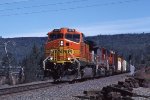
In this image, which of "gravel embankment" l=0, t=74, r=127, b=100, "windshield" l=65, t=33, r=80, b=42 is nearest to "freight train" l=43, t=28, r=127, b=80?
"windshield" l=65, t=33, r=80, b=42

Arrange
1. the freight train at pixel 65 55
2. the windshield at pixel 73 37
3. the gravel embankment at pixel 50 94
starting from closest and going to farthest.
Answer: the gravel embankment at pixel 50 94 → the freight train at pixel 65 55 → the windshield at pixel 73 37

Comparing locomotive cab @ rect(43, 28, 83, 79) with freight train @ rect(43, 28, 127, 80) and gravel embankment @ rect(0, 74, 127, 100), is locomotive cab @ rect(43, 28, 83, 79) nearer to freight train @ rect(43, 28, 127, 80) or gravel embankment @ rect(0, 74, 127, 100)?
freight train @ rect(43, 28, 127, 80)

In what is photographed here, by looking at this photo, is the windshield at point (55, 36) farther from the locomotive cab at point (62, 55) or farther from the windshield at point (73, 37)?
the windshield at point (73, 37)

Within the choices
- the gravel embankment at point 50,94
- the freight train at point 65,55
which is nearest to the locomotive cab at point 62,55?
the freight train at point 65,55

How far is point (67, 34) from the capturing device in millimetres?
35844

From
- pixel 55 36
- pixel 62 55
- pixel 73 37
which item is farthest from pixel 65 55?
pixel 55 36

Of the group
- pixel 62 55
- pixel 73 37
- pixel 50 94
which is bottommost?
pixel 50 94

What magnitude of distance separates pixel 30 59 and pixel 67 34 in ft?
283

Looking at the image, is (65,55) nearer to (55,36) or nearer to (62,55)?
(62,55)

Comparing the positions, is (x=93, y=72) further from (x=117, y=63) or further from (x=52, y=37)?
(x=117, y=63)

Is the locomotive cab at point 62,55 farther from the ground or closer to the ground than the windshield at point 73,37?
closer to the ground

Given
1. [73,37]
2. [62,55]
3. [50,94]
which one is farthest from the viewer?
[73,37]

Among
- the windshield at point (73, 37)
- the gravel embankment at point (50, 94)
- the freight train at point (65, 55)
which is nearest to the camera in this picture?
the gravel embankment at point (50, 94)

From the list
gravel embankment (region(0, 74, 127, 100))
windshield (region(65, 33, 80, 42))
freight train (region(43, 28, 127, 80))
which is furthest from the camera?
windshield (region(65, 33, 80, 42))
